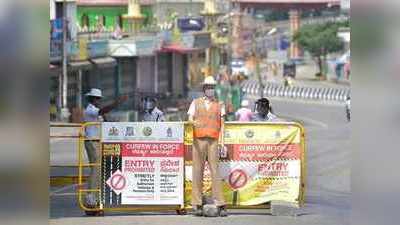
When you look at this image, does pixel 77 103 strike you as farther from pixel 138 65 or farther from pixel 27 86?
pixel 27 86

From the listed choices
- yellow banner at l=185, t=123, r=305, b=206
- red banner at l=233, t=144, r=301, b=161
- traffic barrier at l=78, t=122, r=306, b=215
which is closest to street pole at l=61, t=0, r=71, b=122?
traffic barrier at l=78, t=122, r=306, b=215

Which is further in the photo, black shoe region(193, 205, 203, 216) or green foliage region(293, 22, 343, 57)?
green foliage region(293, 22, 343, 57)

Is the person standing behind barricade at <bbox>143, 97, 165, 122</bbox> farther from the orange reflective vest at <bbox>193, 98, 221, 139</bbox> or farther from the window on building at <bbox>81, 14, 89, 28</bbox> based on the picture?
the window on building at <bbox>81, 14, 89, 28</bbox>

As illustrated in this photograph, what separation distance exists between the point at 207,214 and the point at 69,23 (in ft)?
98.4

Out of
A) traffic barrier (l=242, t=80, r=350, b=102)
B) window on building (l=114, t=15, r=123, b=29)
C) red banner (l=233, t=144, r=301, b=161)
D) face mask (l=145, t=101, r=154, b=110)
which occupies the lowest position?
traffic barrier (l=242, t=80, r=350, b=102)

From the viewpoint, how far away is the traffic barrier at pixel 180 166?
1228 cm

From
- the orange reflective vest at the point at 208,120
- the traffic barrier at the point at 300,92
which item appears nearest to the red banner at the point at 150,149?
the orange reflective vest at the point at 208,120

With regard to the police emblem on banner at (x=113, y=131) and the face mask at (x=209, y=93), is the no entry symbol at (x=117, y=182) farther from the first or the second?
the face mask at (x=209, y=93)

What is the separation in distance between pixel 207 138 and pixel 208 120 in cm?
22

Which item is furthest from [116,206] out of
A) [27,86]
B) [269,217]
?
[27,86]

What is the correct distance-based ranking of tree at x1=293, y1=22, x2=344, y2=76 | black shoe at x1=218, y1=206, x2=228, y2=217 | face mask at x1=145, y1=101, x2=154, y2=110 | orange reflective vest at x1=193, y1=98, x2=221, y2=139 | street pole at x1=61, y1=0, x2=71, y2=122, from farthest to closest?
1. tree at x1=293, y1=22, x2=344, y2=76
2. street pole at x1=61, y1=0, x2=71, y2=122
3. face mask at x1=145, y1=101, x2=154, y2=110
4. black shoe at x1=218, y1=206, x2=228, y2=217
5. orange reflective vest at x1=193, y1=98, x2=221, y2=139

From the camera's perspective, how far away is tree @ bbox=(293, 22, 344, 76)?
91.6m

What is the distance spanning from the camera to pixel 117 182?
12.5 metres

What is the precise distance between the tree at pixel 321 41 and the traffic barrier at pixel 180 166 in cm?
7676
